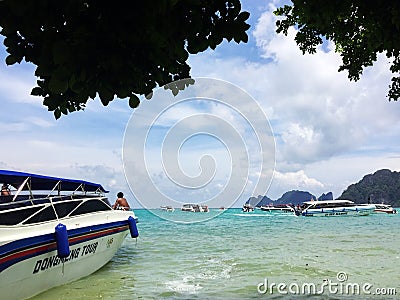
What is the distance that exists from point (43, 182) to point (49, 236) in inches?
124

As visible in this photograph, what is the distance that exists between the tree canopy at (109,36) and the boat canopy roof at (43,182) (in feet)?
20.5

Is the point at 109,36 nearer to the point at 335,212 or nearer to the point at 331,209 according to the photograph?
the point at 331,209

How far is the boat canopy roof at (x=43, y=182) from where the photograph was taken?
8802 millimetres

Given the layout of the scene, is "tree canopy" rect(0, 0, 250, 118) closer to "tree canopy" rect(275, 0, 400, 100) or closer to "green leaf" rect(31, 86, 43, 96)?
"green leaf" rect(31, 86, 43, 96)

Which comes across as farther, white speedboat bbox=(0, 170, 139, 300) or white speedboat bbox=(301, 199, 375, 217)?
white speedboat bbox=(301, 199, 375, 217)

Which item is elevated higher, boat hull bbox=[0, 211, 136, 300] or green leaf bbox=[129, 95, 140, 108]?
green leaf bbox=[129, 95, 140, 108]

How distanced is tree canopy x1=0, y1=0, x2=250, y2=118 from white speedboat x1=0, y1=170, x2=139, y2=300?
451 centimetres

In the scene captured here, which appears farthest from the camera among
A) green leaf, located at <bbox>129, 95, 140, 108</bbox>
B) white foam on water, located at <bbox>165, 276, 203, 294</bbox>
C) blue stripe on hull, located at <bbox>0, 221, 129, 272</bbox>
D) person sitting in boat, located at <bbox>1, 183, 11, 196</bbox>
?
person sitting in boat, located at <bbox>1, 183, 11, 196</bbox>

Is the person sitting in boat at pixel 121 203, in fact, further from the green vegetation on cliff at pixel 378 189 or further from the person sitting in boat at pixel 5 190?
the green vegetation on cliff at pixel 378 189

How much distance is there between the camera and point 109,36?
2.70 metres

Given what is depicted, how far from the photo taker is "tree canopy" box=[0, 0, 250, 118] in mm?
2664

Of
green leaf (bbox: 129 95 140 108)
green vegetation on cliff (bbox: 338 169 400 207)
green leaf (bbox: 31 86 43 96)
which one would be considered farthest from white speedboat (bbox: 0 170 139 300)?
green vegetation on cliff (bbox: 338 169 400 207)

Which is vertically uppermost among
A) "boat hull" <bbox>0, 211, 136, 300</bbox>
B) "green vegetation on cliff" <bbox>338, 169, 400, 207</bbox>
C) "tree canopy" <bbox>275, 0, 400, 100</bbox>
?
"green vegetation on cliff" <bbox>338, 169, 400, 207</bbox>

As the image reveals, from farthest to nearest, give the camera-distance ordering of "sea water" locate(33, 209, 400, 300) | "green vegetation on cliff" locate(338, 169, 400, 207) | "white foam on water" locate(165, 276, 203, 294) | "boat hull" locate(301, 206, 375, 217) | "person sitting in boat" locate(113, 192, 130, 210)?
"green vegetation on cliff" locate(338, 169, 400, 207), "boat hull" locate(301, 206, 375, 217), "person sitting in boat" locate(113, 192, 130, 210), "white foam on water" locate(165, 276, 203, 294), "sea water" locate(33, 209, 400, 300)
